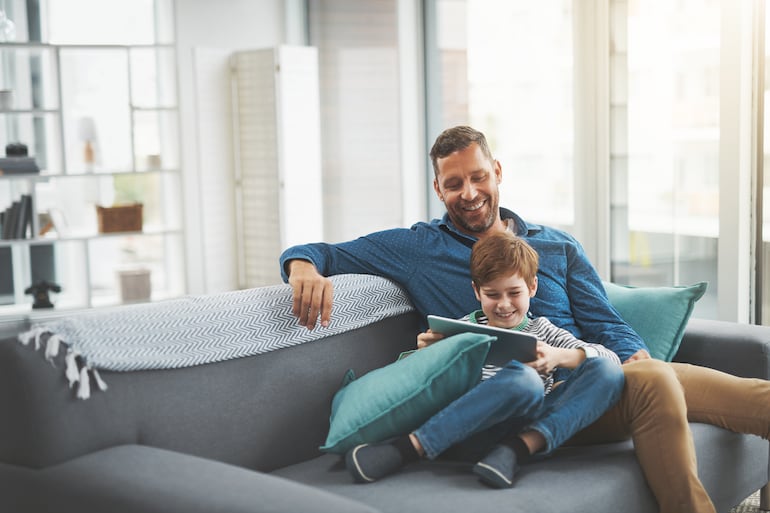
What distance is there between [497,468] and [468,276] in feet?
2.42

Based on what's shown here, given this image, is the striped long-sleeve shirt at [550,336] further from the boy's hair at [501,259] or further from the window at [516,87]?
the window at [516,87]

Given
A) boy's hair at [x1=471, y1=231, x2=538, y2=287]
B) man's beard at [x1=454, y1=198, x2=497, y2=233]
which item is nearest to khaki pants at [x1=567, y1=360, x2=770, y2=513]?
boy's hair at [x1=471, y1=231, x2=538, y2=287]

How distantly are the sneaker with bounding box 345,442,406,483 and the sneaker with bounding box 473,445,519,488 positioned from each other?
174 millimetres

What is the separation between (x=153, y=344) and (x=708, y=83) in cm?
299

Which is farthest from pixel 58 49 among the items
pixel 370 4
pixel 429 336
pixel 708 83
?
pixel 429 336

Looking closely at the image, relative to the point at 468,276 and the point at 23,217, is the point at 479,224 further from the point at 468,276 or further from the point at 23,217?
the point at 23,217

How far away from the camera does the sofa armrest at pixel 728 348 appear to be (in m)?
2.58

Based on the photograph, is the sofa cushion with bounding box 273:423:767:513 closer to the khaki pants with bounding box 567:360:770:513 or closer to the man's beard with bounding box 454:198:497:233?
the khaki pants with bounding box 567:360:770:513

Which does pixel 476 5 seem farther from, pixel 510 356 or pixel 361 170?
pixel 510 356

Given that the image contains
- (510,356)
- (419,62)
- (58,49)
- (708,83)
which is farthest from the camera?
(419,62)

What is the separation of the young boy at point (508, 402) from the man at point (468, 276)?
0.42 ft

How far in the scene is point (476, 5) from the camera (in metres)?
5.39

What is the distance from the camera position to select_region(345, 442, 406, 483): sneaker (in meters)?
A: 1.94

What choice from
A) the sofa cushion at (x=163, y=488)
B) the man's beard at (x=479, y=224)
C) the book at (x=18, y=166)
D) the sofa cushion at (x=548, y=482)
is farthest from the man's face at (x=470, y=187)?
the book at (x=18, y=166)
